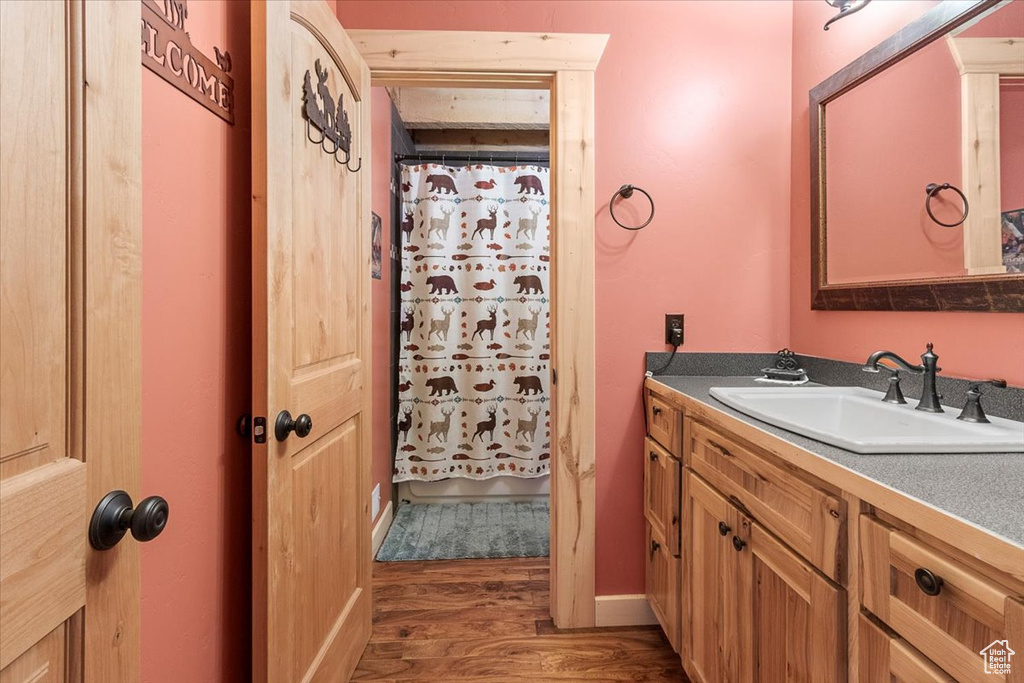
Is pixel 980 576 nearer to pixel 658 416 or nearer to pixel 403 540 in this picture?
pixel 658 416

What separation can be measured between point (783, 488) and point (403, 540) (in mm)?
2029

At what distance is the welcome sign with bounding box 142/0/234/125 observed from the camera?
33.5 inches

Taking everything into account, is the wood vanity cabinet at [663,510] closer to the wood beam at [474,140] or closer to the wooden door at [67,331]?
the wooden door at [67,331]

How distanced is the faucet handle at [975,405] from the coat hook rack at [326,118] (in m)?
1.70

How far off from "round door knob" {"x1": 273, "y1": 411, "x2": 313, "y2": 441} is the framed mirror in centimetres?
164

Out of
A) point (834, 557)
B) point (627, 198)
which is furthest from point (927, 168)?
point (834, 557)

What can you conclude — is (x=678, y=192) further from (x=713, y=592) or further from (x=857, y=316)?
(x=713, y=592)

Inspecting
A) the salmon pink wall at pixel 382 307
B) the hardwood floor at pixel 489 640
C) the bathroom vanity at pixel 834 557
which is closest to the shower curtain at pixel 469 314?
the salmon pink wall at pixel 382 307

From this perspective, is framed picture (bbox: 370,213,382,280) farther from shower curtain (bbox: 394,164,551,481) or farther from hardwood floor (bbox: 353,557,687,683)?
hardwood floor (bbox: 353,557,687,683)

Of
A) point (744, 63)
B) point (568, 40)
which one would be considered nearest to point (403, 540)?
point (568, 40)

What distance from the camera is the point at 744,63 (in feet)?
6.02

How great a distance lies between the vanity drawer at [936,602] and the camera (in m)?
0.54

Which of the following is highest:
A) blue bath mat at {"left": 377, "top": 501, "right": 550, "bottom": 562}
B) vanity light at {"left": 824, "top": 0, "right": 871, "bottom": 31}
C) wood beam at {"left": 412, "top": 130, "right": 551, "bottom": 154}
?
wood beam at {"left": 412, "top": 130, "right": 551, "bottom": 154}

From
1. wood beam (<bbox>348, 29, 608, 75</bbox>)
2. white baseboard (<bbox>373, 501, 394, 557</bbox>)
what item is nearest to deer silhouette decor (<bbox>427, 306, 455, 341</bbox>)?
white baseboard (<bbox>373, 501, 394, 557</bbox>)
